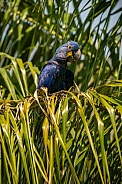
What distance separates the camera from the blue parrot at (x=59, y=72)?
185cm

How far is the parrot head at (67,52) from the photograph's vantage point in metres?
1.87

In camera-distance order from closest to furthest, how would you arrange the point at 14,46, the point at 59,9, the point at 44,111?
the point at 44,111 < the point at 59,9 < the point at 14,46

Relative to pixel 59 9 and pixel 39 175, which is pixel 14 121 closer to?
pixel 39 175

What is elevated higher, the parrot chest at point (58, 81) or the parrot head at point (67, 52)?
the parrot head at point (67, 52)

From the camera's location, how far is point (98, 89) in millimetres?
1339

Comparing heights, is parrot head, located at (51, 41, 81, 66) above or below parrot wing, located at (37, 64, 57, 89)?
above

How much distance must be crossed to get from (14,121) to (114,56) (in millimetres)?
1191

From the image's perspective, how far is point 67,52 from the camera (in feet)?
6.24

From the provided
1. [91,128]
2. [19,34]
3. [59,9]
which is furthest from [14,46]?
[91,128]

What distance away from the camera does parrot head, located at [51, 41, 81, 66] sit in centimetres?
187

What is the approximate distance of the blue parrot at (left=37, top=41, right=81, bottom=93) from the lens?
1854mm

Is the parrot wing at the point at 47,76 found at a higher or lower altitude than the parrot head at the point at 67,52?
lower

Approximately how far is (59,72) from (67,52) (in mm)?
78

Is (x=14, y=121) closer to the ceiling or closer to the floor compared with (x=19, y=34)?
closer to the floor
